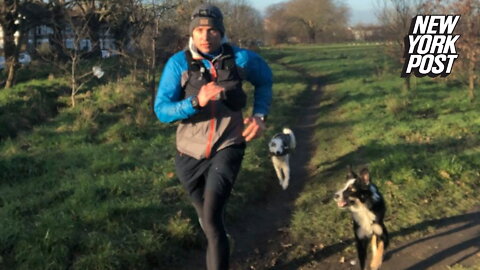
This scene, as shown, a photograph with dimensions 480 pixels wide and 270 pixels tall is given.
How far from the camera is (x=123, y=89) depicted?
49.1 ft

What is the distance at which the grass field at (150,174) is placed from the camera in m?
4.96

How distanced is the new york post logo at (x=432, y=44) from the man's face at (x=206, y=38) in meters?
14.7

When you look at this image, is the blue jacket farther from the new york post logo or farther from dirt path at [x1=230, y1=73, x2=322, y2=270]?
the new york post logo

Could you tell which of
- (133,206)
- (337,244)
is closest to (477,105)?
(337,244)

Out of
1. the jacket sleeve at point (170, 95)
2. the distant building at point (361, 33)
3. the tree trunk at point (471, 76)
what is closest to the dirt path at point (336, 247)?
the jacket sleeve at point (170, 95)

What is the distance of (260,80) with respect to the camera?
12.5ft

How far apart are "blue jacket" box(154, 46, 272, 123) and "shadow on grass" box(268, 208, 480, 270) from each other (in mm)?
2053

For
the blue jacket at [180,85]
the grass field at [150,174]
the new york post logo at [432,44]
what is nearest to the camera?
the blue jacket at [180,85]

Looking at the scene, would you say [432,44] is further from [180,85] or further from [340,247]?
[180,85]

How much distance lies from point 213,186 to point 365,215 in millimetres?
1940

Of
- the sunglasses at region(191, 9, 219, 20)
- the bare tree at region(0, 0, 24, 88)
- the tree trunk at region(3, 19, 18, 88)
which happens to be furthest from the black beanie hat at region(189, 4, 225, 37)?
the bare tree at region(0, 0, 24, 88)

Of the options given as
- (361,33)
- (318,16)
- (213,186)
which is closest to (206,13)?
(213,186)

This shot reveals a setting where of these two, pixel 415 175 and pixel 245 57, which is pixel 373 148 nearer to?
pixel 415 175

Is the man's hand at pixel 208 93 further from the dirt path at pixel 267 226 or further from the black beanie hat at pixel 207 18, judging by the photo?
the dirt path at pixel 267 226
